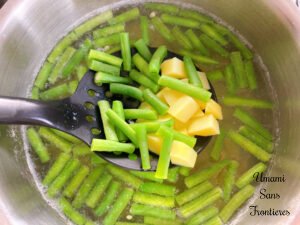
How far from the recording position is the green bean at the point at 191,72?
1.25 metres

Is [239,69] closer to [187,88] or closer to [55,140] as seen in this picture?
[187,88]

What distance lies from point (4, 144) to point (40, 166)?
0.16m

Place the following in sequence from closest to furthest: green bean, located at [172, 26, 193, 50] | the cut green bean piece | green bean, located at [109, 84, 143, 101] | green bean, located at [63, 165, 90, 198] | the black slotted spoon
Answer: the black slotted spoon → the cut green bean piece → green bean, located at [109, 84, 143, 101] → green bean, located at [63, 165, 90, 198] → green bean, located at [172, 26, 193, 50]

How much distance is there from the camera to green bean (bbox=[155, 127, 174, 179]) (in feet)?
3.71

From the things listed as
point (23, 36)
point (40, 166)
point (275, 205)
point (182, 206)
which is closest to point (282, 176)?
point (275, 205)

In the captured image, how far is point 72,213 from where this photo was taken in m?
1.36

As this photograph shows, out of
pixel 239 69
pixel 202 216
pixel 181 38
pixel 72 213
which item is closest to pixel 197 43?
pixel 181 38

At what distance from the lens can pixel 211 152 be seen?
54.1 inches

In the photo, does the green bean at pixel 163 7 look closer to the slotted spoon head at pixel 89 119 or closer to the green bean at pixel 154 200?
the slotted spoon head at pixel 89 119

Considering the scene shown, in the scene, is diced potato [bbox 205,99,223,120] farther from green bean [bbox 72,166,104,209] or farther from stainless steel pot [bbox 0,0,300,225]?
green bean [bbox 72,166,104,209]

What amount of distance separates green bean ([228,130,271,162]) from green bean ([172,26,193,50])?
0.36 metres

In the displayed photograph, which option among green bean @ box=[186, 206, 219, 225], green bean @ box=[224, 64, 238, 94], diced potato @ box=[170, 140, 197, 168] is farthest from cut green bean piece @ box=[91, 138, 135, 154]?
green bean @ box=[224, 64, 238, 94]

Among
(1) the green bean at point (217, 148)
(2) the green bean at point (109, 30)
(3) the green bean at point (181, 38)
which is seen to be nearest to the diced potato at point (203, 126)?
(1) the green bean at point (217, 148)

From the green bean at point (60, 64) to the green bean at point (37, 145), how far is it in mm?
205
